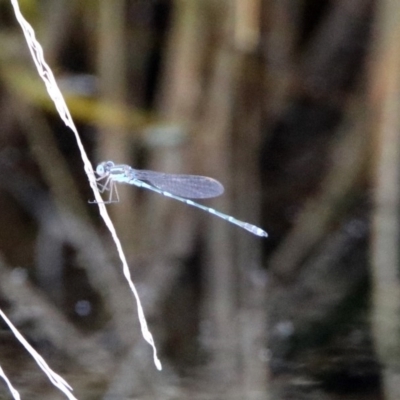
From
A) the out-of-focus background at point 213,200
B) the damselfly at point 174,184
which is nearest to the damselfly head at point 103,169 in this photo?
the damselfly at point 174,184

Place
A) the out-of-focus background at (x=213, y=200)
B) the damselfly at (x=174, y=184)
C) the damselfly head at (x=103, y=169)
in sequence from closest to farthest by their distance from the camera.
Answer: the damselfly head at (x=103, y=169), the damselfly at (x=174, y=184), the out-of-focus background at (x=213, y=200)

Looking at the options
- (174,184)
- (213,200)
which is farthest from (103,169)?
(213,200)

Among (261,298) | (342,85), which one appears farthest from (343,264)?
(342,85)

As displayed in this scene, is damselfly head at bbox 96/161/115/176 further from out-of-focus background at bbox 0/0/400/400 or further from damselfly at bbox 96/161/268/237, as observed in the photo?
out-of-focus background at bbox 0/0/400/400

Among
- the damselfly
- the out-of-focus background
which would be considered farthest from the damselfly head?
the out-of-focus background

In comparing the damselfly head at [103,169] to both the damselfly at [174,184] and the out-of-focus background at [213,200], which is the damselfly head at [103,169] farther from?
the out-of-focus background at [213,200]

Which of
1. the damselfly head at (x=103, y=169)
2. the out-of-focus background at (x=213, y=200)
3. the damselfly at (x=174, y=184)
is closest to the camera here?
the damselfly head at (x=103, y=169)
